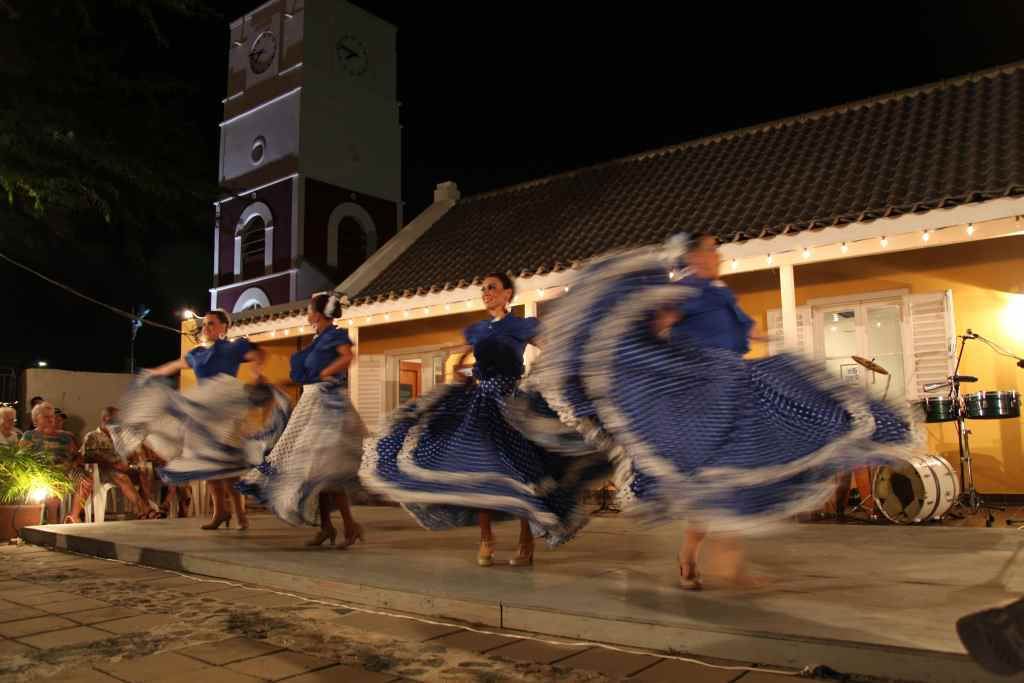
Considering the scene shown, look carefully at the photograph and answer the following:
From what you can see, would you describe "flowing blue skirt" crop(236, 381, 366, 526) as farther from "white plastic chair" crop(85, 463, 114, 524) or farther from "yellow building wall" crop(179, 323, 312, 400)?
"yellow building wall" crop(179, 323, 312, 400)

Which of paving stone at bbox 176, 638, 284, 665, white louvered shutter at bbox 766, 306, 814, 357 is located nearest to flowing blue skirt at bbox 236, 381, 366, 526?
paving stone at bbox 176, 638, 284, 665

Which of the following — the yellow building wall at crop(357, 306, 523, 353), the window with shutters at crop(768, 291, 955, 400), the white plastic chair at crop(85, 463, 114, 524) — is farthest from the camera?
the yellow building wall at crop(357, 306, 523, 353)

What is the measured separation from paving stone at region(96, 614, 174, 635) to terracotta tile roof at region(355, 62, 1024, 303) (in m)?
5.91

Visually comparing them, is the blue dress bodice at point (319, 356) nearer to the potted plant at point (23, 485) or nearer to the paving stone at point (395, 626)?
the paving stone at point (395, 626)

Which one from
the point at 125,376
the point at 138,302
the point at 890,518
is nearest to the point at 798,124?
the point at 890,518

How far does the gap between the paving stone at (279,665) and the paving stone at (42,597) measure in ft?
5.86

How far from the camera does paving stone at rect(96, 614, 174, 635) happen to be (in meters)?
3.34

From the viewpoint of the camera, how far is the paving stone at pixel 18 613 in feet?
11.9

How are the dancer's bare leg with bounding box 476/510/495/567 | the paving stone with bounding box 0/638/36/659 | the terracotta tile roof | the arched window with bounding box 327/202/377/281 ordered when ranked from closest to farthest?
the paving stone with bounding box 0/638/36/659 → the dancer's bare leg with bounding box 476/510/495/567 → the terracotta tile roof → the arched window with bounding box 327/202/377/281

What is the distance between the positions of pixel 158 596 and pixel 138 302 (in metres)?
41.3

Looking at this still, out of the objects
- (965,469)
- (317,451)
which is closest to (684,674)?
(317,451)

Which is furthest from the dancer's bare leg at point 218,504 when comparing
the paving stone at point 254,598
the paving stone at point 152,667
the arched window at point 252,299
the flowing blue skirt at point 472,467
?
the arched window at point 252,299

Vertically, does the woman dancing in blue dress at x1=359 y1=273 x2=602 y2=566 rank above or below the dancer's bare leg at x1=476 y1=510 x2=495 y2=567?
above

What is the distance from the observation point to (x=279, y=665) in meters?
2.76
